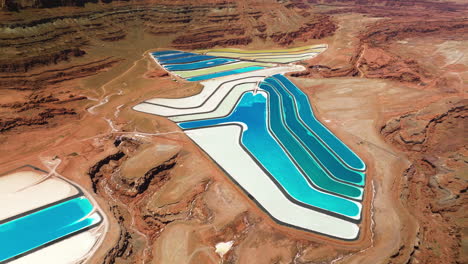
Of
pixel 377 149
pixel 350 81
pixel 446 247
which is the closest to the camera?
pixel 446 247

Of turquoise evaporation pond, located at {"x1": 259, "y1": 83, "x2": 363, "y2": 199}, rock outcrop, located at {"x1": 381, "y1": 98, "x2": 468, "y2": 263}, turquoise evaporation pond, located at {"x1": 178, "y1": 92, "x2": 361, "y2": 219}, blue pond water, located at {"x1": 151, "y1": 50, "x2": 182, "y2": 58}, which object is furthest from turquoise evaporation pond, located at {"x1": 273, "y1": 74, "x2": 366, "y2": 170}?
blue pond water, located at {"x1": 151, "y1": 50, "x2": 182, "y2": 58}

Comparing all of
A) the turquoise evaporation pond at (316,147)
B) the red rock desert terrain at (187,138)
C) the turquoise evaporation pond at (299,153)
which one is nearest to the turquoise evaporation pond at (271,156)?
the turquoise evaporation pond at (299,153)

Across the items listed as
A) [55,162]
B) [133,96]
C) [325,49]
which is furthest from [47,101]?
[325,49]

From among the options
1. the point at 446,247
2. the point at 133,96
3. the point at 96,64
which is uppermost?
the point at 96,64

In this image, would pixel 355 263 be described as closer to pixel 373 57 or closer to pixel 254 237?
pixel 254 237

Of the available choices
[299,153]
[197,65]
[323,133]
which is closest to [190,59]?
[197,65]

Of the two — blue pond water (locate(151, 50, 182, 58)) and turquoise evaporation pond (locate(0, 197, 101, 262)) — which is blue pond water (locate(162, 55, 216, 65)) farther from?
turquoise evaporation pond (locate(0, 197, 101, 262))

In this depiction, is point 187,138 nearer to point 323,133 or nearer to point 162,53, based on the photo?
point 323,133

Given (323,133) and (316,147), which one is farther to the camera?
(323,133)

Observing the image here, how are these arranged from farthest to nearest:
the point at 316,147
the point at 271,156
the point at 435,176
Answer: the point at 316,147, the point at 271,156, the point at 435,176
